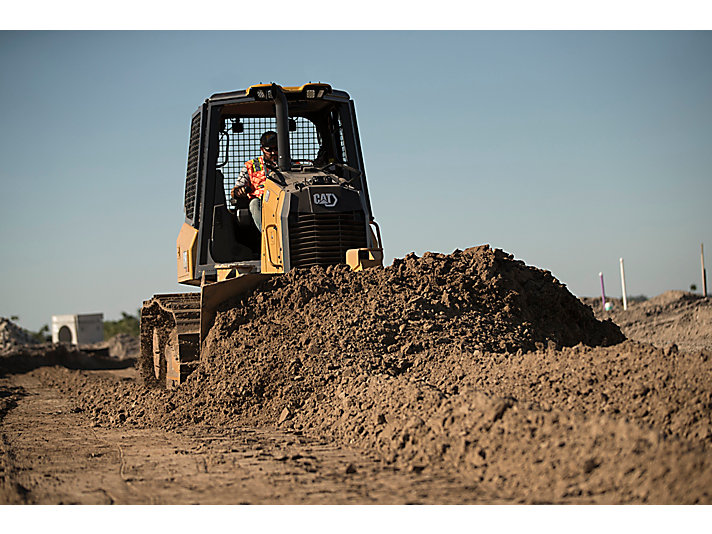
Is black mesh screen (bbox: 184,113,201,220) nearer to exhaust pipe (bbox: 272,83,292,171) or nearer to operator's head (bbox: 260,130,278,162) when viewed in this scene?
operator's head (bbox: 260,130,278,162)

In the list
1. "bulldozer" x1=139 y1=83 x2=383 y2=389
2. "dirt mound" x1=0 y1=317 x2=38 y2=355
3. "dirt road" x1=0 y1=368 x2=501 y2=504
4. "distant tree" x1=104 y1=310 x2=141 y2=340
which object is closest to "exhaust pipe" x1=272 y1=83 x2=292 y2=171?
"bulldozer" x1=139 y1=83 x2=383 y2=389

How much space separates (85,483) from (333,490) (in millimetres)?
1608

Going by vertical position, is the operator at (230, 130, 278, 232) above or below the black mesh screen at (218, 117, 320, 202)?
below

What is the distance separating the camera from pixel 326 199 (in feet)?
26.6

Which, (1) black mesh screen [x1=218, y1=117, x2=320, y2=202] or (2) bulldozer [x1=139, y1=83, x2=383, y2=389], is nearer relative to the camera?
(2) bulldozer [x1=139, y1=83, x2=383, y2=389]

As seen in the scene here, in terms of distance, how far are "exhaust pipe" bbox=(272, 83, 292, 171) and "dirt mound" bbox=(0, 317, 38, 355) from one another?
69.2 ft

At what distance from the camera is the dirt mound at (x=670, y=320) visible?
14523 mm

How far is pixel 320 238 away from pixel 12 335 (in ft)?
75.6

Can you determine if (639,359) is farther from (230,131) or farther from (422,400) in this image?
(230,131)

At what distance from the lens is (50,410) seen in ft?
30.0

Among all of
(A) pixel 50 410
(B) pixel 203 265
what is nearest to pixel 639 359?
(B) pixel 203 265

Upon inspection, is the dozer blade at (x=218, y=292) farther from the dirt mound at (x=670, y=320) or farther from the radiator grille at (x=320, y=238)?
the dirt mound at (x=670, y=320)

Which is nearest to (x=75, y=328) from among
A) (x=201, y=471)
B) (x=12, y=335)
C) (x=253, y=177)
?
(x=12, y=335)

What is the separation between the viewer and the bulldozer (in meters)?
8.02
